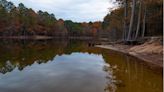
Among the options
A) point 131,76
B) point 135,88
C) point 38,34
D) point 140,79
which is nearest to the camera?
point 135,88

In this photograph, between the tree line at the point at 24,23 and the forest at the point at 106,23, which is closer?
the forest at the point at 106,23

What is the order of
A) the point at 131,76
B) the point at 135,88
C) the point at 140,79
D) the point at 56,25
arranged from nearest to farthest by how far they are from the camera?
1. the point at 135,88
2. the point at 140,79
3. the point at 131,76
4. the point at 56,25

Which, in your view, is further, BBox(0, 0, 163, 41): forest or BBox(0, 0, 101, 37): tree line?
BBox(0, 0, 101, 37): tree line

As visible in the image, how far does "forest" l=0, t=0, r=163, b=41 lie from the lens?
36.6 metres

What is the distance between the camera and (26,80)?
464 inches

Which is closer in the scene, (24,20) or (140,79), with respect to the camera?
(140,79)

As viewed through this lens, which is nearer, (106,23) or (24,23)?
(106,23)

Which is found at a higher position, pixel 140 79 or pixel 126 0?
pixel 126 0

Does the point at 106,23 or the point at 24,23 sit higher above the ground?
the point at 24,23

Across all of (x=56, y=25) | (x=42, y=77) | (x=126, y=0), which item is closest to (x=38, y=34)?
(x=56, y=25)

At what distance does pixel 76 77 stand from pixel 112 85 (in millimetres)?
2649

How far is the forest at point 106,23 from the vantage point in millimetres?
36562

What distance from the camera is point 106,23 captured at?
9288 cm

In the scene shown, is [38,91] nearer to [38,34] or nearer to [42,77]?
[42,77]
